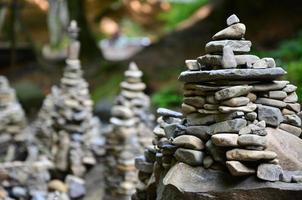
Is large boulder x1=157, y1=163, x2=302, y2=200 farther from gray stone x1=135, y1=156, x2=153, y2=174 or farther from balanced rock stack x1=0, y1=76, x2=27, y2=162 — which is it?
balanced rock stack x1=0, y1=76, x2=27, y2=162

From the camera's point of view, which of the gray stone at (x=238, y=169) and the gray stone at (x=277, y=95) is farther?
the gray stone at (x=277, y=95)

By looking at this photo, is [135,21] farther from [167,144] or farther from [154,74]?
[167,144]

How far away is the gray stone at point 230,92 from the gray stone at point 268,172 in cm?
87

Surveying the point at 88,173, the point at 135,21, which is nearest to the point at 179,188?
the point at 88,173

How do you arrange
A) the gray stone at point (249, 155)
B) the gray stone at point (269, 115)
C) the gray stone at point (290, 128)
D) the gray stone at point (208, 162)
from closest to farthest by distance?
the gray stone at point (249, 155) < the gray stone at point (208, 162) < the gray stone at point (269, 115) < the gray stone at point (290, 128)

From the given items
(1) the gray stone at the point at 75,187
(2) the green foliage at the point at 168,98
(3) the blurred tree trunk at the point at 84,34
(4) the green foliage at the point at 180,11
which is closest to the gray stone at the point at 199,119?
(1) the gray stone at the point at 75,187

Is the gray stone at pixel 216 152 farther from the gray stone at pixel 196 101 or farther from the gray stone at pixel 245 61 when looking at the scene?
the gray stone at pixel 245 61

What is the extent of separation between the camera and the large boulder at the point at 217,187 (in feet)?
16.7

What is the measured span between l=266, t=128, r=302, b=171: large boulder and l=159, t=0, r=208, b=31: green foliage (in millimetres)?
19668

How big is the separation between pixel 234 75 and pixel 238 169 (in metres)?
1.10

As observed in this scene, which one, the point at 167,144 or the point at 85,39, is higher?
the point at 85,39

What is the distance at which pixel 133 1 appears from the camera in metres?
25.0

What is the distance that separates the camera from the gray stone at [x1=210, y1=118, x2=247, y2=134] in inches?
210

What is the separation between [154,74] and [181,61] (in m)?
1.30
